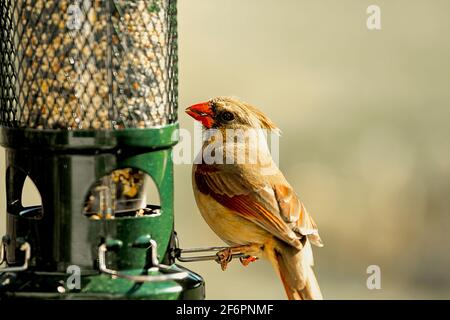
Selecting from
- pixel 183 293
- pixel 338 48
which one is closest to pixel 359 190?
pixel 338 48

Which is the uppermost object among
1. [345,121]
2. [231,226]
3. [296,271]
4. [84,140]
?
[84,140]

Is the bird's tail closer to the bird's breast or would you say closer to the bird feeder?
the bird's breast

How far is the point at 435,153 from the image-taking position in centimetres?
1227

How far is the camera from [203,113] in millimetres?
7250

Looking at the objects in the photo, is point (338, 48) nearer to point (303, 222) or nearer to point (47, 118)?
point (303, 222)

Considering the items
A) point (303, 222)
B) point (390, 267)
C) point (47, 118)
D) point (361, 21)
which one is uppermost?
point (361, 21)

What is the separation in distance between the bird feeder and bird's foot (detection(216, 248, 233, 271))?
0.63 metres

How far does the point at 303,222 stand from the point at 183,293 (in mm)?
1184

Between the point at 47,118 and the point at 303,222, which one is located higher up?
the point at 47,118

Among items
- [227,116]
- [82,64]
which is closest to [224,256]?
[227,116]

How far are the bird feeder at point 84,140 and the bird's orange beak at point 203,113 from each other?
113 cm

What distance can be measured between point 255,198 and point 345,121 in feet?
18.6

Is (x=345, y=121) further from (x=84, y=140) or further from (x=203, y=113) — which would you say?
(x=84, y=140)
